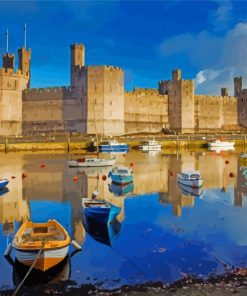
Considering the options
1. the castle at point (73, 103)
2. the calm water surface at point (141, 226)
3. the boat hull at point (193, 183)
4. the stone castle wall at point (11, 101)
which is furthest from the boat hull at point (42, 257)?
the stone castle wall at point (11, 101)

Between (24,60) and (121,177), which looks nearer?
(121,177)

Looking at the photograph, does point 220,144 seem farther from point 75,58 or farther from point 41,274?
point 41,274

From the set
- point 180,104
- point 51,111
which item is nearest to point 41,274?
point 51,111

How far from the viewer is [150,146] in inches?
2251

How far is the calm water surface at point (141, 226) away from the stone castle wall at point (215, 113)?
47.1 metres

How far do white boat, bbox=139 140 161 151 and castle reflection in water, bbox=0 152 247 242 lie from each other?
1811 cm

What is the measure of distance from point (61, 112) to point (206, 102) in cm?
2812

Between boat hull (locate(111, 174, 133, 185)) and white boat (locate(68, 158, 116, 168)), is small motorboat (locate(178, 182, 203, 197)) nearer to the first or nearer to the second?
boat hull (locate(111, 174, 133, 185))

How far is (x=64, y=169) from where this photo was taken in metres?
34.8

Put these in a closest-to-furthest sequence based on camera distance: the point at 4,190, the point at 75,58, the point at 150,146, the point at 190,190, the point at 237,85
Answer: the point at 190,190 < the point at 4,190 < the point at 150,146 < the point at 75,58 < the point at 237,85

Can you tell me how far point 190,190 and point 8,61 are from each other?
49664 mm

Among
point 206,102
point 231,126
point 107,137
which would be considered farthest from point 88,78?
point 231,126

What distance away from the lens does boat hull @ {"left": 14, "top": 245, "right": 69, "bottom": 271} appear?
34.8 feet

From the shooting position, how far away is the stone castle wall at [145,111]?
66125 mm
